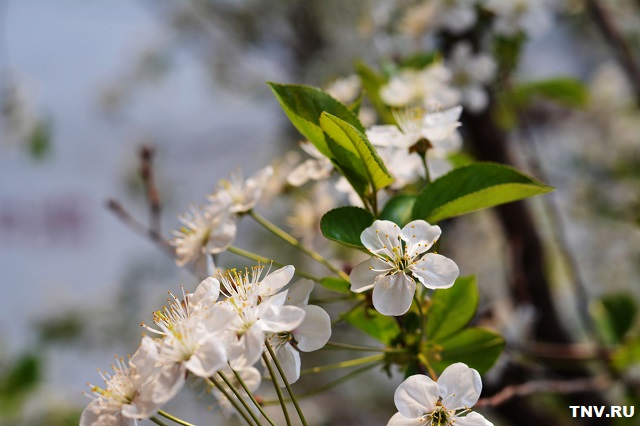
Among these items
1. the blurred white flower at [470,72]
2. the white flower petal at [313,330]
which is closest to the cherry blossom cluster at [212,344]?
the white flower petal at [313,330]

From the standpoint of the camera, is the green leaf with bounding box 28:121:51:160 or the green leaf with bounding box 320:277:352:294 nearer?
the green leaf with bounding box 320:277:352:294

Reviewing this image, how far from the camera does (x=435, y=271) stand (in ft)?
0.96

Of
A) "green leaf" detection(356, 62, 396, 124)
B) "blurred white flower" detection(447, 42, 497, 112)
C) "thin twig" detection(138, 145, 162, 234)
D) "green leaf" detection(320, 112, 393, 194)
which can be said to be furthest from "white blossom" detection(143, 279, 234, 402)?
"blurred white flower" detection(447, 42, 497, 112)

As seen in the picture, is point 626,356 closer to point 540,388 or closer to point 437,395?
point 540,388

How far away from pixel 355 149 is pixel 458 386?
4.9 inches

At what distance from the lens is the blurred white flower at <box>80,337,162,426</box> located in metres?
0.26

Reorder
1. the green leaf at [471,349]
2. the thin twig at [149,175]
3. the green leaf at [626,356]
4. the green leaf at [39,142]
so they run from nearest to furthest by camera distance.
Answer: the green leaf at [471,349] → the thin twig at [149,175] → the green leaf at [626,356] → the green leaf at [39,142]

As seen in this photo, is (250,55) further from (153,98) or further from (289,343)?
(289,343)

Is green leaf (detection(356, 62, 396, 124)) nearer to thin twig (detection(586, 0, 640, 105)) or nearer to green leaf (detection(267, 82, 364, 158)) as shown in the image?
green leaf (detection(267, 82, 364, 158))

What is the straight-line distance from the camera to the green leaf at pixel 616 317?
2.30ft

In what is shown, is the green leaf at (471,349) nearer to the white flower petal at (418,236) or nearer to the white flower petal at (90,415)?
the white flower petal at (418,236)

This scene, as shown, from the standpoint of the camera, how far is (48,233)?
2.34 metres

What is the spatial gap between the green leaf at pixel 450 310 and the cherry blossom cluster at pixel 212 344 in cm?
9

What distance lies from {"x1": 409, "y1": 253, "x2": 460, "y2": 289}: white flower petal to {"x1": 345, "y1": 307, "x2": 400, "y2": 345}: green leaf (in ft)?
0.21
